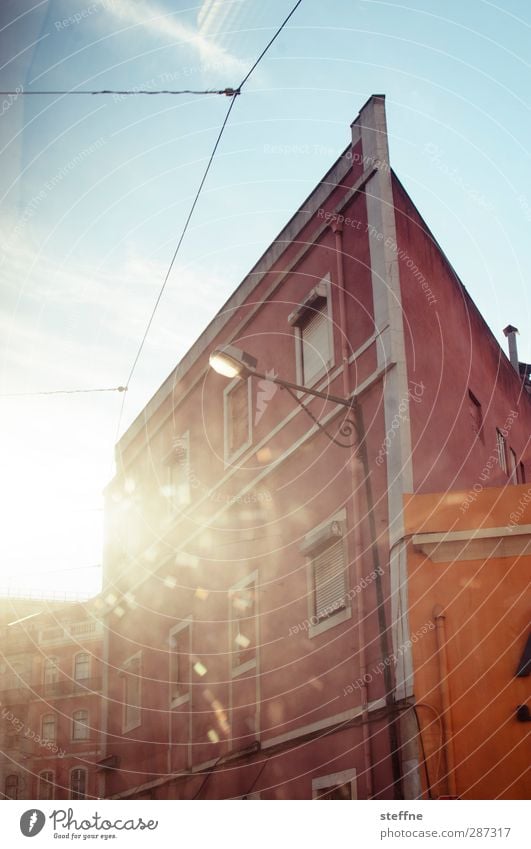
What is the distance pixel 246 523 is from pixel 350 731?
4278mm

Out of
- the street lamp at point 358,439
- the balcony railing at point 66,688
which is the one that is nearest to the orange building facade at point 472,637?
the street lamp at point 358,439

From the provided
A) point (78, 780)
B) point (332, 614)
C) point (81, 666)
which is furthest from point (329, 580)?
point (81, 666)

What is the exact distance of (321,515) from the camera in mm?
12852

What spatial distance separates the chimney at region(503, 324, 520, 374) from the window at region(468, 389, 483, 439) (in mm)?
6507

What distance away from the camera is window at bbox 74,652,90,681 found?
4306 cm

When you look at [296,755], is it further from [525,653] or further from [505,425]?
[505,425]

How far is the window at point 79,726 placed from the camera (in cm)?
4153

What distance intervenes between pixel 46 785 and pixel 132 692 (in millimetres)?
26803

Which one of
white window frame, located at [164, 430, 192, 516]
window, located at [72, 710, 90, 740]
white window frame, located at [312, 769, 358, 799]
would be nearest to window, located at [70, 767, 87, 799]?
window, located at [72, 710, 90, 740]

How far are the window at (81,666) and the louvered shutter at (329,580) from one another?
3228cm

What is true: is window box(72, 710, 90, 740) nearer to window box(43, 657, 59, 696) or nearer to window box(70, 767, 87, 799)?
window box(70, 767, 87, 799)

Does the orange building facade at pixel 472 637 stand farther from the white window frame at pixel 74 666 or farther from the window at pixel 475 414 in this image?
the white window frame at pixel 74 666
